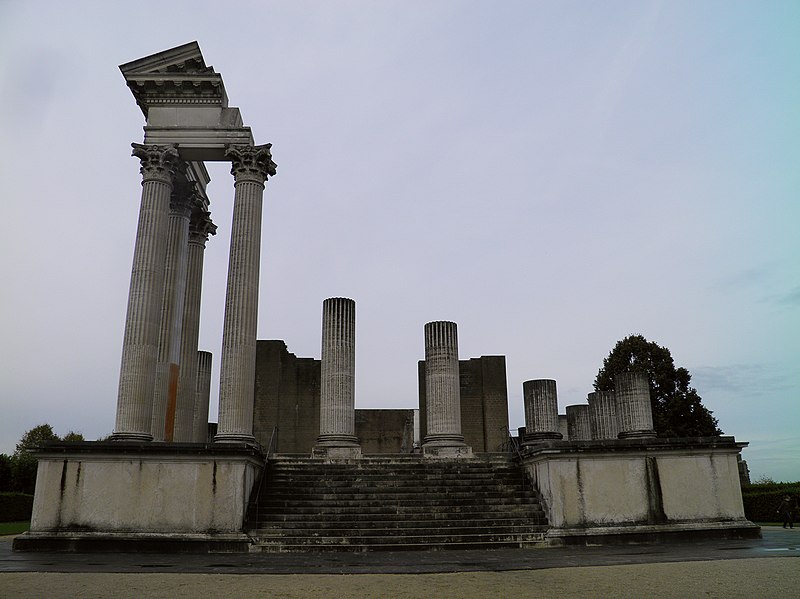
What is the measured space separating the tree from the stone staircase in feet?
88.9

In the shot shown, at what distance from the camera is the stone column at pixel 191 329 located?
23672mm

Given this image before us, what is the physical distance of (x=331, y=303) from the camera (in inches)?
896

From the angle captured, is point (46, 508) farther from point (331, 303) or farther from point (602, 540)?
point (602, 540)

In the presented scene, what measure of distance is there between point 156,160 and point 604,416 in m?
23.7

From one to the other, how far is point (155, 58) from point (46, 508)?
50.4 ft

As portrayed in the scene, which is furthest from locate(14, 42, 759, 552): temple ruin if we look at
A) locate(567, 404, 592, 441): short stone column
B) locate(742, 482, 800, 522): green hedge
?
locate(567, 404, 592, 441): short stone column

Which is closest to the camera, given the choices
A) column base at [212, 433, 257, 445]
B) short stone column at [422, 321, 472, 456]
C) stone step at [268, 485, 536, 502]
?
stone step at [268, 485, 536, 502]

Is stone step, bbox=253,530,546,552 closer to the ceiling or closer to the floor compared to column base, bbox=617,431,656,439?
closer to the floor

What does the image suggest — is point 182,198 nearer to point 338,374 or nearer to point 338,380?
point 338,374

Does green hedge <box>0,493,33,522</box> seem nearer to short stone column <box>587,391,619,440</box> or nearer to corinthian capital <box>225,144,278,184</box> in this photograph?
corinthian capital <box>225,144,278,184</box>

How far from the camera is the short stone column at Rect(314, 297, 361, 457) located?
70.7ft

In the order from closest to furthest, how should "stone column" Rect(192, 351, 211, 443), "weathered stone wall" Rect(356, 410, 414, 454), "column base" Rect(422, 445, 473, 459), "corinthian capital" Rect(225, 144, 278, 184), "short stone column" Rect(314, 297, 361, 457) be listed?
"short stone column" Rect(314, 297, 361, 457) < "corinthian capital" Rect(225, 144, 278, 184) < "column base" Rect(422, 445, 473, 459) < "stone column" Rect(192, 351, 211, 443) < "weathered stone wall" Rect(356, 410, 414, 454)

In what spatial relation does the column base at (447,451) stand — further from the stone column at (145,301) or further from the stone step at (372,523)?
the stone column at (145,301)

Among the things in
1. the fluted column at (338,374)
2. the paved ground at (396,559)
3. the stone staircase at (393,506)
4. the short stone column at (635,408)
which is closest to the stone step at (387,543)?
the stone staircase at (393,506)
